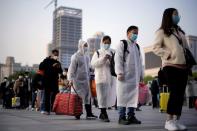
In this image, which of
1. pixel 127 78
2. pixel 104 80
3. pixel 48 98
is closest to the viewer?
pixel 127 78

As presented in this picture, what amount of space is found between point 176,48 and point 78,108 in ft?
14.1

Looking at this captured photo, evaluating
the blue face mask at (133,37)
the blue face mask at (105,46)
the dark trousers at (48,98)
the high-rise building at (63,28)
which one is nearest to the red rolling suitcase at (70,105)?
the blue face mask at (105,46)

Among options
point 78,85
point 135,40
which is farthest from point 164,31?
point 78,85

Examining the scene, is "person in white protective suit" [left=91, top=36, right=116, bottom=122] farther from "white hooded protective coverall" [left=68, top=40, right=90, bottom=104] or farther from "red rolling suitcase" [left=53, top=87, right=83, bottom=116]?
"red rolling suitcase" [left=53, top=87, right=83, bottom=116]

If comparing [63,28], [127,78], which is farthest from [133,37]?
[63,28]

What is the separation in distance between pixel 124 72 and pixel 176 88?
188 centimetres

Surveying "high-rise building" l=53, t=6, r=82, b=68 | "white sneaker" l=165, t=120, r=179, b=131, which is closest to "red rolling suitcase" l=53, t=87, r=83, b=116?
"white sneaker" l=165, t=120, r=179, b=131

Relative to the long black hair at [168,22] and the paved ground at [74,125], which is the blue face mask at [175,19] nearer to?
the long black hair at [168,22]

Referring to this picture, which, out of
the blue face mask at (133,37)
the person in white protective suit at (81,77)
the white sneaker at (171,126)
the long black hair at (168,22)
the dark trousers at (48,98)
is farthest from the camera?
the dark trousers at (48,98)

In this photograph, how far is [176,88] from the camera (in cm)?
652

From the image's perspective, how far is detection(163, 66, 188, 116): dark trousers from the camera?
6512 mm

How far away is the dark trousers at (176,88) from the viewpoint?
6.51 meters

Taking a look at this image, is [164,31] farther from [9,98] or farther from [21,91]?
[9,98]

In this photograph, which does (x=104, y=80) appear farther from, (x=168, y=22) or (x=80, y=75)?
(x=168, y=22)
